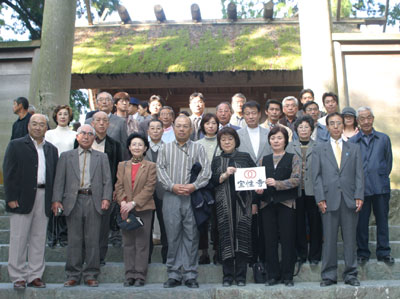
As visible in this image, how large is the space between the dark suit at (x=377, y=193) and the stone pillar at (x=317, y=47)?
7.58ft

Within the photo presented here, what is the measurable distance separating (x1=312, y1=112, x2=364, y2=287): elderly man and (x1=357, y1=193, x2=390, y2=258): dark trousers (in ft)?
1.48

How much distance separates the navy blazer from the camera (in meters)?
5.20

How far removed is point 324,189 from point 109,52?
794 centimetres

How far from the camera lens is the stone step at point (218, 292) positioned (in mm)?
4586

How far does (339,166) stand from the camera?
4.93 metres

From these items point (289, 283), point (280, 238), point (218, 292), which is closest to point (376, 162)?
point (280, 238)

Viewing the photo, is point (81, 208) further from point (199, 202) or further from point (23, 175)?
point (199, 202)

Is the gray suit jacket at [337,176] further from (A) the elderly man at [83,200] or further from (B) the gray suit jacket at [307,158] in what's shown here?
(A) the elderly man at [83,200]

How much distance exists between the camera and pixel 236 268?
4832mm

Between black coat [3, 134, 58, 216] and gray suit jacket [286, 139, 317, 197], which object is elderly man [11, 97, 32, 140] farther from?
gray suit jacket [286, 139, 317, 197]

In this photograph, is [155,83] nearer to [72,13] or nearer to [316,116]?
[72,13]

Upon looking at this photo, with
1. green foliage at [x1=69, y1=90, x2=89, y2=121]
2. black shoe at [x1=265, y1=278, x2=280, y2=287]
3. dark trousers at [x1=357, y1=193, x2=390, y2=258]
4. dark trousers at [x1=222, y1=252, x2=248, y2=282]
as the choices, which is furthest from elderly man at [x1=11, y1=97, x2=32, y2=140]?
green foliage at [x1=69, y1=90, x2=89, y2=121]

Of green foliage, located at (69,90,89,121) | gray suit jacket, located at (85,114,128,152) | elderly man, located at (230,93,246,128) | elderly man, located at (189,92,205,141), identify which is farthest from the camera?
green foliage, located at (69,90,89,121)

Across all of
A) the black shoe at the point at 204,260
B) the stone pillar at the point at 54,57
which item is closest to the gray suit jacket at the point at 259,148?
the black shoe at the point at 204,260
